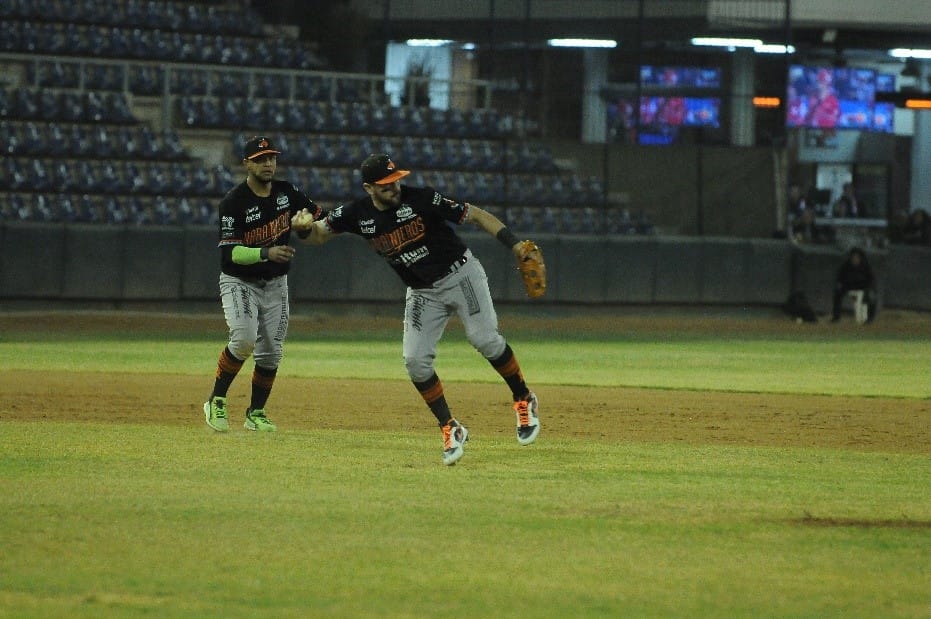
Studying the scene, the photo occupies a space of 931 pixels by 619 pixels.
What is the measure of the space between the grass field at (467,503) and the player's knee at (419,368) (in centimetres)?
51

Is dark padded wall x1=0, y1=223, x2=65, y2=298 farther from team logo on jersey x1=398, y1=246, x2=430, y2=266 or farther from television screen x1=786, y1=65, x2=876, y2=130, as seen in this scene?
television screen x1=786, y1=65, x2=876, y2=130

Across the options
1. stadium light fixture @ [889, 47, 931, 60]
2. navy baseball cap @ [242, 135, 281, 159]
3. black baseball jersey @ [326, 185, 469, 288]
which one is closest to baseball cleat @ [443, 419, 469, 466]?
black baseball jersey @ [326, 185, 469, 288]

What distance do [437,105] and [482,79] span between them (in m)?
2.47

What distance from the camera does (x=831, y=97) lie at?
127 feet

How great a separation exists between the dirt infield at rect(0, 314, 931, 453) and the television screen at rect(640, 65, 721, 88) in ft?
63.0

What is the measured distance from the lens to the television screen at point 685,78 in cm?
3269

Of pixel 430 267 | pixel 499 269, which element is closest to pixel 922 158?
pixel 499 269

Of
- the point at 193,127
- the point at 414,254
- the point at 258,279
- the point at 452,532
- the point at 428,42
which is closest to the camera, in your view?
the point at 452,532

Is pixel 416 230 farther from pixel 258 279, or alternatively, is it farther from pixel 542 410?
pixel 542 410

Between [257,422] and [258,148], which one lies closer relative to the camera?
[258,148]

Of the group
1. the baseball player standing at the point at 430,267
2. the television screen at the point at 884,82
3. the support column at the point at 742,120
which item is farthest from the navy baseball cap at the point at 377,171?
the television screen at the point at 884,82

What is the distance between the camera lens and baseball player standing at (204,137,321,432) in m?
10.0

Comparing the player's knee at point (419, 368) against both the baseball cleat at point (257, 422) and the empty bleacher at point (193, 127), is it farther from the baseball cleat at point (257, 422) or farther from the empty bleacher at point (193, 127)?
the empty bleacher at point (193, 127)

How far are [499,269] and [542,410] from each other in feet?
42.0
